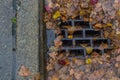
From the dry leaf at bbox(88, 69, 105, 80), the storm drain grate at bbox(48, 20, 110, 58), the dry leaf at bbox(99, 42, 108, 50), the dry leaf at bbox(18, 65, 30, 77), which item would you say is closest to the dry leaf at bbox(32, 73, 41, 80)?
the dry leaf at bbox(18, 65, 30, 77)

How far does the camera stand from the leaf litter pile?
10.7 feet

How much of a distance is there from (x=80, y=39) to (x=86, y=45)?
92 millimetres

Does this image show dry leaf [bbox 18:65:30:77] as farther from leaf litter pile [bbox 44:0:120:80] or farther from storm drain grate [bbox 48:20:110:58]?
storm drain grate [bbox 48:20:110:58]

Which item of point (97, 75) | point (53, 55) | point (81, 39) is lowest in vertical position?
point (97, 75)

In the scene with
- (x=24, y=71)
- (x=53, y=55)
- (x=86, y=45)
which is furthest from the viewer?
(x=86, y=45)

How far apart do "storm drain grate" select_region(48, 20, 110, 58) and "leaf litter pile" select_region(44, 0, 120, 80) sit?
0.10 ft

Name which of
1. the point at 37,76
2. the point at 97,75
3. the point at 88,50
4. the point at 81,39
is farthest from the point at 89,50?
the point at 37,76

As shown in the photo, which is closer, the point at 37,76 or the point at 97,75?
the point at 37,76

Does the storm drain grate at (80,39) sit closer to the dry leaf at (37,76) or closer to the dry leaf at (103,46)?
the dry leaf at (103,46)

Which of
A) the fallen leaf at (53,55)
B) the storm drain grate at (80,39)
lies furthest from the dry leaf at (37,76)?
the storm drain grate at (80,39)

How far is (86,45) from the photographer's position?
11.1 feet

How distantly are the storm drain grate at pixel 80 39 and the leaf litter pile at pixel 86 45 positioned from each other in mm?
30

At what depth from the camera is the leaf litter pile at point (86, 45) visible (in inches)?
128

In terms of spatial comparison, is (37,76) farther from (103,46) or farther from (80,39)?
(103,46)
